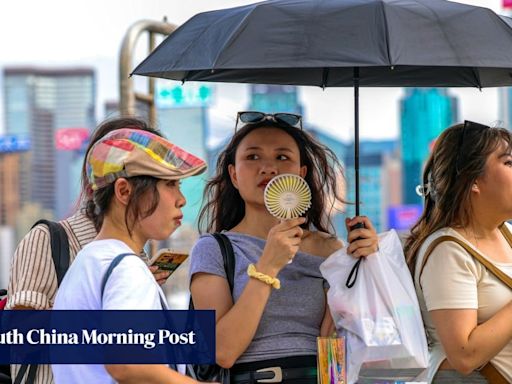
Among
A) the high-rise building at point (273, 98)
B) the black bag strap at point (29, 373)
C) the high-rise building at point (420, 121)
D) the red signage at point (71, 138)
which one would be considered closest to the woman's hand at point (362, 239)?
the black bag strap at point (29, 373)

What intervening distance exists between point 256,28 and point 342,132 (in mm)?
9684

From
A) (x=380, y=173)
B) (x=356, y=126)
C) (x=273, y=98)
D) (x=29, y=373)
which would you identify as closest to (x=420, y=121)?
(x=380, y=173)

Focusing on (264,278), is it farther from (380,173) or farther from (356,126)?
(380,173)

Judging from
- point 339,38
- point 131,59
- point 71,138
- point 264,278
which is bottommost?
point 71,138

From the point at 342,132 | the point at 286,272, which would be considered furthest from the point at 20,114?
the point at 286,272

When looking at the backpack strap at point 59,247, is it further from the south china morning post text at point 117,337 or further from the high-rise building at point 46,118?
the high-rise building at point 46,118

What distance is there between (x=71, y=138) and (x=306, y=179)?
11.6m

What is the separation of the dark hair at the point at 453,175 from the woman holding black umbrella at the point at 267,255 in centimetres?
22

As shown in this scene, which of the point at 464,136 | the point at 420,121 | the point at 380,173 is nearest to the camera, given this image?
the point at 464,136

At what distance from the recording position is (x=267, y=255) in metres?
2.33

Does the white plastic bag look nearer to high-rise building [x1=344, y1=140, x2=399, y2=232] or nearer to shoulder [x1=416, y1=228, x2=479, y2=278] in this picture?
shoulder [x1=416, y1=228, x2=479, y2=278]

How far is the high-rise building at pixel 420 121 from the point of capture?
13430 millimetres

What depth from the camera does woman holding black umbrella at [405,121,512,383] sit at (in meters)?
2.39

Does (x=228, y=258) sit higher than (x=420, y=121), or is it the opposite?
(x=228, y=258)
